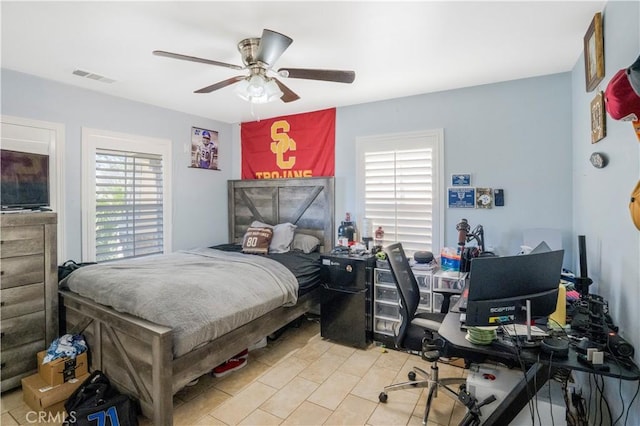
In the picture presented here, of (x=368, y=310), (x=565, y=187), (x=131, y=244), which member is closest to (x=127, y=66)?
(x=131, y=244)

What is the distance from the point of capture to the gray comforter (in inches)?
79.4

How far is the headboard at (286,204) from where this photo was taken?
3.94 m

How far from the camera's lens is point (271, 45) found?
193 cm

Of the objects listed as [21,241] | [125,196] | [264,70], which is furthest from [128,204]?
[264,70]

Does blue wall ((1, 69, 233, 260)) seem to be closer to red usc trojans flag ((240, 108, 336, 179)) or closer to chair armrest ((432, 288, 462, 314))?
red usc trojans flag ((240, 108, 336, 179))

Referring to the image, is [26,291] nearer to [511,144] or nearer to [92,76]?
[92,76]

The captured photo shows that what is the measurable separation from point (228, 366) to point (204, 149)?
2952mm

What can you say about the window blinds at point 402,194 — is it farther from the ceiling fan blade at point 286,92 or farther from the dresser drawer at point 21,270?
the dresser drawer at point 21,270

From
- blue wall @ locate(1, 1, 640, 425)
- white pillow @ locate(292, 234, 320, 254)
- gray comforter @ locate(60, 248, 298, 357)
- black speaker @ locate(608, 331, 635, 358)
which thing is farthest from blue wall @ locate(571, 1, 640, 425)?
white pillow @ locate(292, 234, 320, 254)

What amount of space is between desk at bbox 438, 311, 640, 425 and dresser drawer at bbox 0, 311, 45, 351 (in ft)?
10.0

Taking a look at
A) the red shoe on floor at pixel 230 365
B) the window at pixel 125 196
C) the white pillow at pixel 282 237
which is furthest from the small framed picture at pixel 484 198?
the window at pixel 125 196

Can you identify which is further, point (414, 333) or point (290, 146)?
point (290, 146)

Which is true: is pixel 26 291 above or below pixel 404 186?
below

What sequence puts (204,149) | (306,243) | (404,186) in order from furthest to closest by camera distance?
(204,149) < (306,243) < (404,186)
